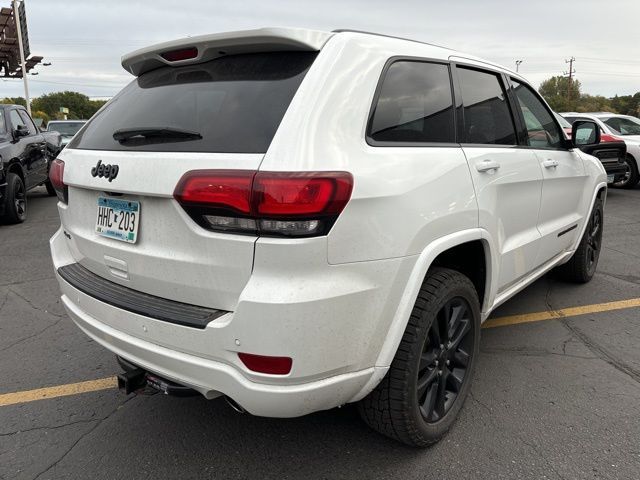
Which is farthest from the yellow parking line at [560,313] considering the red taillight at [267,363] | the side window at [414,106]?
the red taillight at [267,363]

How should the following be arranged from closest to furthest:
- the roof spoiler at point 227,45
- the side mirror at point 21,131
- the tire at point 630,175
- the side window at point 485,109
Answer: the roof spoiler at point 227,45, the side window at point 485,109, the side mirror at point 21,131, the tire at point 630,175

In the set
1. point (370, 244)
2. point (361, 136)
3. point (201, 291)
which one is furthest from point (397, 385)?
point (361, 136)

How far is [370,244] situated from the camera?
6.09 feet

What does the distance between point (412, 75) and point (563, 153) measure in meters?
1.95

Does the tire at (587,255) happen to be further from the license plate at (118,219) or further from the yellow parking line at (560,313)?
the license plate at (118,219)

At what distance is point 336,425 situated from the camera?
8.57 feet

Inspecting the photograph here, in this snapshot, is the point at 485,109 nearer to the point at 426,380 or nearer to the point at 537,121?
the point at 537,121

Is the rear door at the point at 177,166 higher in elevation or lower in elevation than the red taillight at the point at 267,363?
higher

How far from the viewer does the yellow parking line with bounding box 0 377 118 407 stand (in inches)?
114

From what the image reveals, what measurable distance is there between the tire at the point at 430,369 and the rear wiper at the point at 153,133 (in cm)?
116

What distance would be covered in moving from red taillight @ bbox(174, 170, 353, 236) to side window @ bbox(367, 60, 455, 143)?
39 cm

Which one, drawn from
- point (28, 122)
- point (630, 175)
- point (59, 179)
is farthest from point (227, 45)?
point (630, 175)

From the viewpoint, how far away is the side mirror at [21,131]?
26.5 feet

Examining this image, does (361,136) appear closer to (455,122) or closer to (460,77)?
(455,122)
